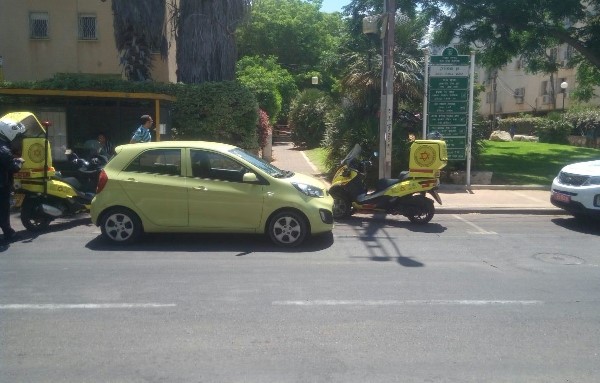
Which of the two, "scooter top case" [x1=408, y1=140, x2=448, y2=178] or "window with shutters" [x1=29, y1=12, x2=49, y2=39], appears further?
"window with shutters" [x1=29, y1=12, x2=49, y2=39]

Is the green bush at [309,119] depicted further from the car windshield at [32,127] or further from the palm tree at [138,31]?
the car windshield at [32,127]

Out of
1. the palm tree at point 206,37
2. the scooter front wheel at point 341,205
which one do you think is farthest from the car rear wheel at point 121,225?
the palm tree at point 206,37

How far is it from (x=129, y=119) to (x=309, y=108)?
15.9 m

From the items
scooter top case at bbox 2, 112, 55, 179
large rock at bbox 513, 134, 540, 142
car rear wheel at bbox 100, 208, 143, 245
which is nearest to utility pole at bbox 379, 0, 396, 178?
car rear wheel at bbox 100, 208, 143, 245

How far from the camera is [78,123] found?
14594 mm

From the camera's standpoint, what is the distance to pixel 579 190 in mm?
11055

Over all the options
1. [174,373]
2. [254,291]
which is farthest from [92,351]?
[254,291]

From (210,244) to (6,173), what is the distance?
3.07 metres

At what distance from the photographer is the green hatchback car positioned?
30.5ft

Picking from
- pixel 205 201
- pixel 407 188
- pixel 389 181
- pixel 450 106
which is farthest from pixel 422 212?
pixel 450 106

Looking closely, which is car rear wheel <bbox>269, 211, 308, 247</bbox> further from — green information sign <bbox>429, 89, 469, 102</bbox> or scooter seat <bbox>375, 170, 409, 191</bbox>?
green information sign <bbox>429, 89, 469, 102</bbox>

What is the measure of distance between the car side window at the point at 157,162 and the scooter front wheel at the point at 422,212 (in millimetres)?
4390

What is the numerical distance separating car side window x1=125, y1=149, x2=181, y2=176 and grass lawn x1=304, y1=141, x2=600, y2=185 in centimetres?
965

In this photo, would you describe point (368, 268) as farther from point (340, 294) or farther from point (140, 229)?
point (140, 229)
